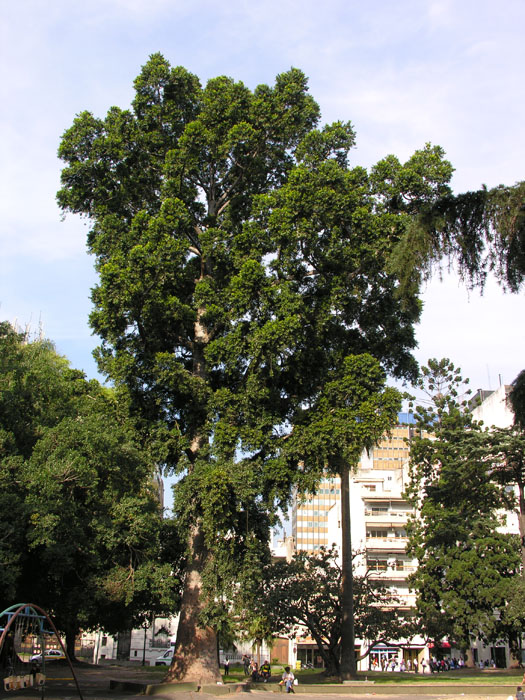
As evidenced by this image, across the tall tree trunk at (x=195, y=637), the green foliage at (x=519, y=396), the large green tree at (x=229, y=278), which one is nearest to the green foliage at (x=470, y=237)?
the green foliage at (x=519, y=396)

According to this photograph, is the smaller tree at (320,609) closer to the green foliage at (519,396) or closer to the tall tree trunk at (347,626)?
the tall tree trunk at (347,626)

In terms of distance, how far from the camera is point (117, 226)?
66.3 feet

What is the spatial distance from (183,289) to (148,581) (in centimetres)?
862

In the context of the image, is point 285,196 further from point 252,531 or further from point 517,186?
point 517,186

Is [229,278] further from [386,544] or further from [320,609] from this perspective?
[386,544]

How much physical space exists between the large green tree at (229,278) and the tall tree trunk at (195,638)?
0.04m

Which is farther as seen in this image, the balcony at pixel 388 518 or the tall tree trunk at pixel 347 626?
the balcony at pixel 388 518

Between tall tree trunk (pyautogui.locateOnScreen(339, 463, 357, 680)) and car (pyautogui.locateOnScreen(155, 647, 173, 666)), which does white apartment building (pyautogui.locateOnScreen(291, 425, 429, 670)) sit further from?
tall tree trunk (pyautogui.locateOnScreen(339, 463, 357, 680))

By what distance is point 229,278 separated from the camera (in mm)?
20391

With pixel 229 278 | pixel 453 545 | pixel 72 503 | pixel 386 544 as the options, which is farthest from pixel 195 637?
pixel 386 544

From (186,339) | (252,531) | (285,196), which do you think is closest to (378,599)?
(252,531)

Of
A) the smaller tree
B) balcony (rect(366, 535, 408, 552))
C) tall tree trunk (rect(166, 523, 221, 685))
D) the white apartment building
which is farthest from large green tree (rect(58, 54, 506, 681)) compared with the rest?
balcony (rect(366, 535, 408, 552))

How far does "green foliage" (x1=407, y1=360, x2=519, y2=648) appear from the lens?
32.3m

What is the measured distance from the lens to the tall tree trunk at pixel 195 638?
18156 millimetres
